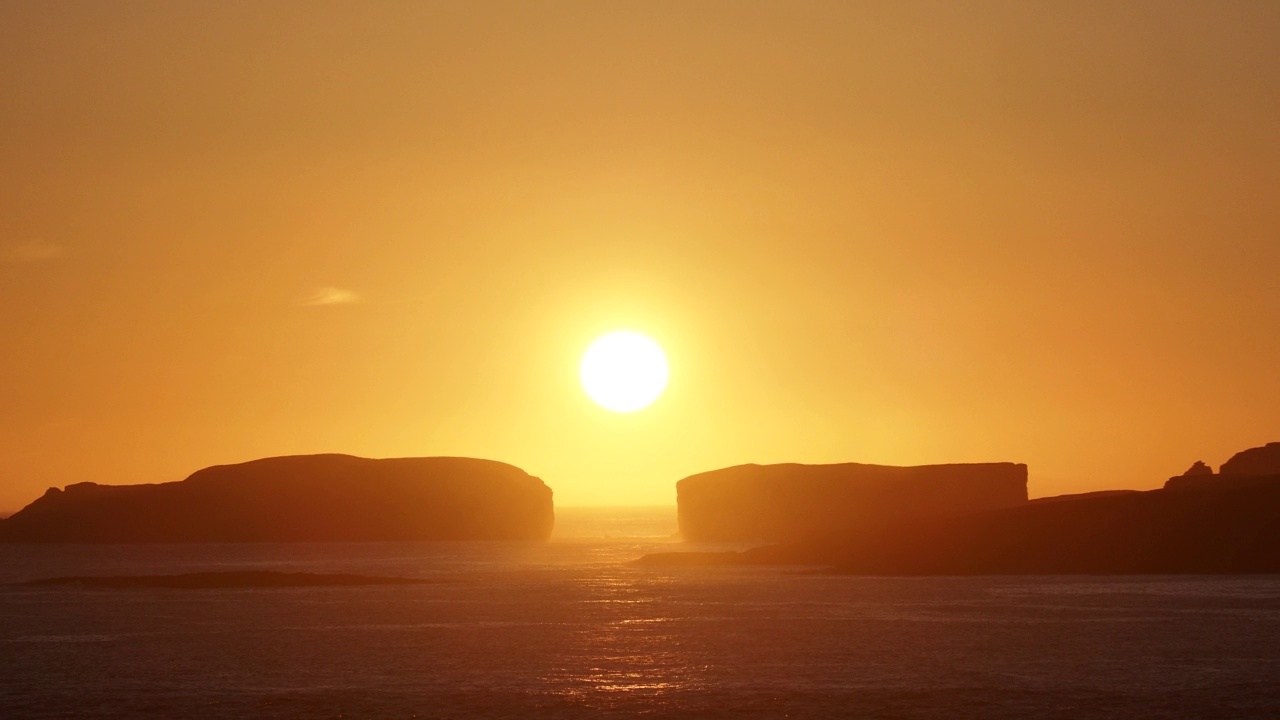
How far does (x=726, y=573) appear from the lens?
12912cm

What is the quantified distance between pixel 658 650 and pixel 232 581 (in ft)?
222

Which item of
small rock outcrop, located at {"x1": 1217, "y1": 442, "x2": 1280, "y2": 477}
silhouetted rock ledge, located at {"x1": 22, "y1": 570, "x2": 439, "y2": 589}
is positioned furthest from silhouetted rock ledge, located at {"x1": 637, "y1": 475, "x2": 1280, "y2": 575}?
silhouetted rock ledge, located at {"x1": 22, "y1": 570, "x2": 439, "y2": 589}

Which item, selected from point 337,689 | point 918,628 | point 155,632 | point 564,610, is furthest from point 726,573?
point 337,689

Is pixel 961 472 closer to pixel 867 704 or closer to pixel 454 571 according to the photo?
pixel 454 571

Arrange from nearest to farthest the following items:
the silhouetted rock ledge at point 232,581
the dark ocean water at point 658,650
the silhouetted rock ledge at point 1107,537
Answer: the dark ocean water at point 658,650 → the silhouetted rock ledge at point 1107,537 → the silhouetted rock ledge at point 232,581

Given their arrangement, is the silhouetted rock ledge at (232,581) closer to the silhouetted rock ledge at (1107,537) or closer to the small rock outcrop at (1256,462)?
the silhouetted rock ledge at (1107,537)

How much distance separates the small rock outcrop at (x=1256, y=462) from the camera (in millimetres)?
149875

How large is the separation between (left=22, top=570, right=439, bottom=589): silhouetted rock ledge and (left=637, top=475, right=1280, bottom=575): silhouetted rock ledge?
144 feet

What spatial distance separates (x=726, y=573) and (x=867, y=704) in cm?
8020

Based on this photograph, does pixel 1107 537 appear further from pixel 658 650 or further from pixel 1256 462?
pixel 658 650

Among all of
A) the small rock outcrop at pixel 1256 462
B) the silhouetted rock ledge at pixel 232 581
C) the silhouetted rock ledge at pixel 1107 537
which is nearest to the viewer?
the silhouetted rock ledge at pixel 1107 537

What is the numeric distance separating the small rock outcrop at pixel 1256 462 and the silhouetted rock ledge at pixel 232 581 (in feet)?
295

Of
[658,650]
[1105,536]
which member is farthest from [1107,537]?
[658,650]

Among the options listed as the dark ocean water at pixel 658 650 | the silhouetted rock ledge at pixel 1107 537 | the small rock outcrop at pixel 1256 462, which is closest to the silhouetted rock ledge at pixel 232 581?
the dark ocean water at pixel 658 650
